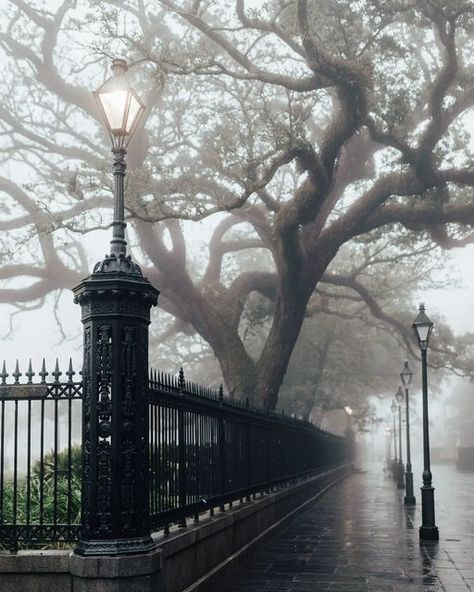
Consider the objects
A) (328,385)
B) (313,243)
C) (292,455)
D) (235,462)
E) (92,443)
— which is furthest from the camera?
(328,385)

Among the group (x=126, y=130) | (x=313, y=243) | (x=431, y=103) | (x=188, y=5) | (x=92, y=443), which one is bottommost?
(x=92, y=443)

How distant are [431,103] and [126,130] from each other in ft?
53.3

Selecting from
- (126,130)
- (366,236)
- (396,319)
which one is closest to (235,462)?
(126,130)

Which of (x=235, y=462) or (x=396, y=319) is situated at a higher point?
(x=396, y=319)

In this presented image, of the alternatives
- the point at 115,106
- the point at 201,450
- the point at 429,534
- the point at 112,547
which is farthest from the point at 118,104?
the point at 429,534

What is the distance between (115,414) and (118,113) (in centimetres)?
277

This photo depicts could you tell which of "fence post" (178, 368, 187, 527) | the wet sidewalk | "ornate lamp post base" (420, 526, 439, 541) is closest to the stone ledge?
"fence post" (178, 368, 187, 527)

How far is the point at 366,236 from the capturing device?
85.7 feet

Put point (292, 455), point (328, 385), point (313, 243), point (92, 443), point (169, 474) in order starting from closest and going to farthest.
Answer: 1. point (92, 443)
2. point (169, 474)
3. point (292, 455)
4. point (313, 243)
5. point (328, 385)

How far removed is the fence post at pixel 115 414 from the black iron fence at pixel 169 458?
0.77 feet

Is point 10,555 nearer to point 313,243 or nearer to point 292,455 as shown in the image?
Result: point 292,455

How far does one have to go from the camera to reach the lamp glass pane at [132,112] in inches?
301

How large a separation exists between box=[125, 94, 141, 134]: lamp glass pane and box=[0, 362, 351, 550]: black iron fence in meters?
2.35

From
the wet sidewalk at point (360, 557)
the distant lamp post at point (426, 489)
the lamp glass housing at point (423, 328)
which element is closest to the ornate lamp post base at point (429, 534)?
the distant lamp post at point (426, 489)
